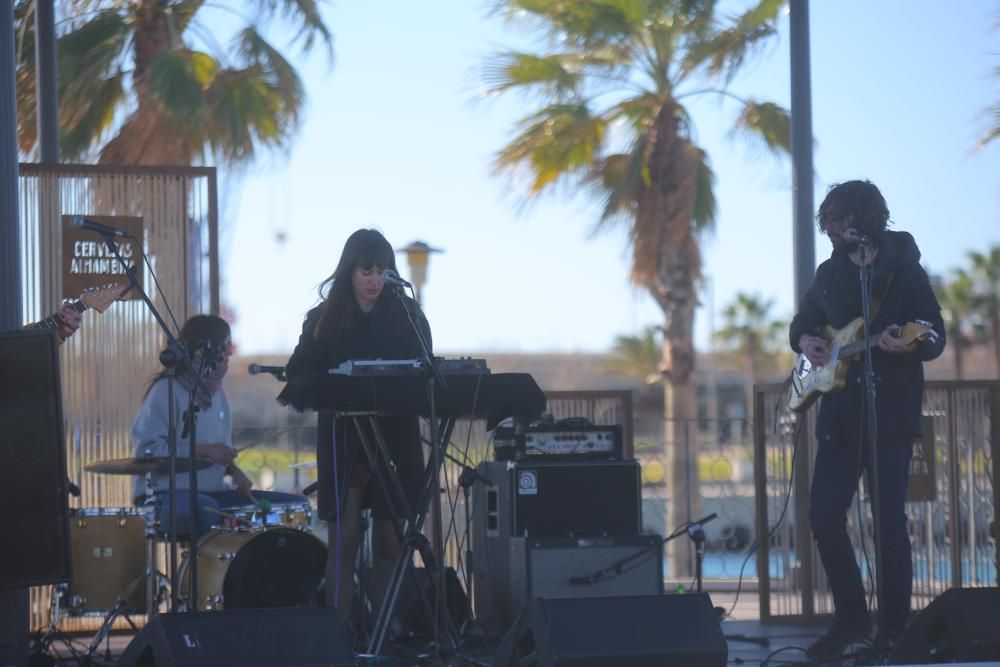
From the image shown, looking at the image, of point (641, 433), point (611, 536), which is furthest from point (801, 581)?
point (641, 433)

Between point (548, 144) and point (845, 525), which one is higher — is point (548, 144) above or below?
above

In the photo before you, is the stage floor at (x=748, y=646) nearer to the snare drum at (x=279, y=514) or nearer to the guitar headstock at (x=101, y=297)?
the snare drum at (x=279, y=514)

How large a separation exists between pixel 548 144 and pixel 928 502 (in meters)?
8.14

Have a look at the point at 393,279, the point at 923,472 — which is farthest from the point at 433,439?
the point at 923,472

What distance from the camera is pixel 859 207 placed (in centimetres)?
515

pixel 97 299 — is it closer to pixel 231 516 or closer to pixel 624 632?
pixel 231 516

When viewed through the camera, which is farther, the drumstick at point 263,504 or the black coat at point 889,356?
the drumstick at point 263,504

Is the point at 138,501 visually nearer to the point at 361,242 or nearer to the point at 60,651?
the point at 60,651

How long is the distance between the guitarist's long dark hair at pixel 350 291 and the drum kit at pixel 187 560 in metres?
1.00

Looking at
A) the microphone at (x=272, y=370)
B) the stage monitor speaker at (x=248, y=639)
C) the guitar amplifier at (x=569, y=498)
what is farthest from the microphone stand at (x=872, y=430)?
the microphone at (x=272, y=370)

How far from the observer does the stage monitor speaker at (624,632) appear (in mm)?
3910

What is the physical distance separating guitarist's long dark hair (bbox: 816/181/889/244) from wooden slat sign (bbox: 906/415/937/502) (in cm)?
193

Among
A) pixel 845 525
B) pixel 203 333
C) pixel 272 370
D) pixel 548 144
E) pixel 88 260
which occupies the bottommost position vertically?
pixel 845 525

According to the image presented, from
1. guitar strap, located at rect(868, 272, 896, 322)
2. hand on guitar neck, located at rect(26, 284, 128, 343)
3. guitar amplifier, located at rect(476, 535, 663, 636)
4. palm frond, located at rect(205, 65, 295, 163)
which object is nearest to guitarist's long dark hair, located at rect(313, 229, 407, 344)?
hand on guitar neck, located at rect(26, 284, 128, 343)
